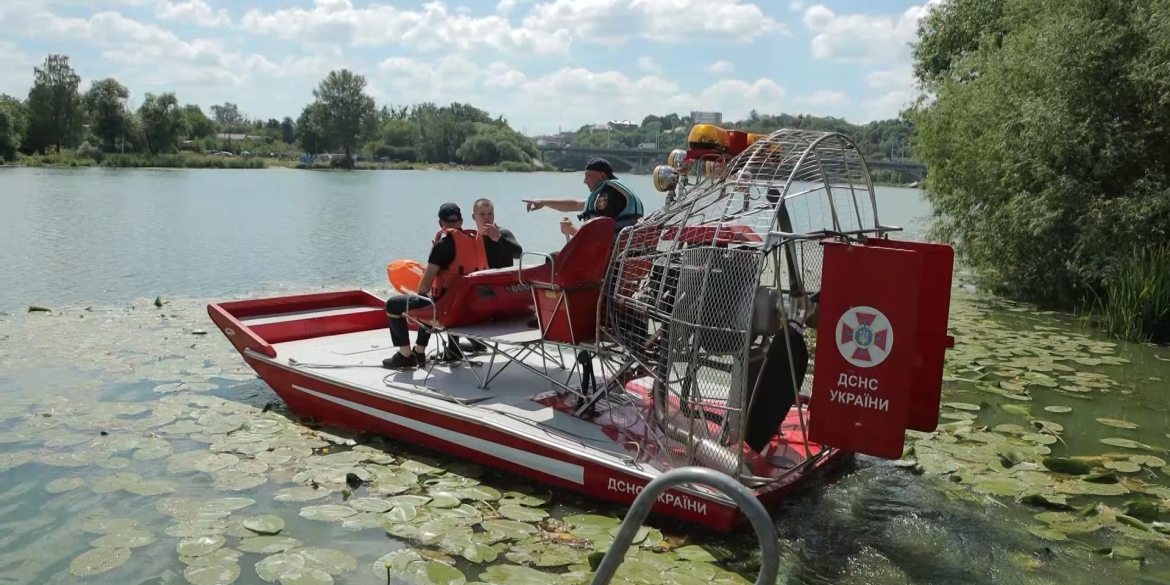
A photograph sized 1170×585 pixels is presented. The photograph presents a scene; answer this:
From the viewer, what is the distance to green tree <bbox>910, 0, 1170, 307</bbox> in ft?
41.8

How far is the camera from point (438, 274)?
24.8 feet

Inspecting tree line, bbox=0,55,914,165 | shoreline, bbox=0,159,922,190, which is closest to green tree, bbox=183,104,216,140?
tree line, bbox=0,55,914,165

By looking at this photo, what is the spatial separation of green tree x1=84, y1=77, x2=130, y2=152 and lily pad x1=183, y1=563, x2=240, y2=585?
7442 cm

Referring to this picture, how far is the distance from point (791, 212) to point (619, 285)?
136cm

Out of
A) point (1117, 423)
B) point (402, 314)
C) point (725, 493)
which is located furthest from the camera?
point (1117, 423)

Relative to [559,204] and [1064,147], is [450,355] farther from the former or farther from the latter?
[1064,147]

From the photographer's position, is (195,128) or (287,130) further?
(287,130)

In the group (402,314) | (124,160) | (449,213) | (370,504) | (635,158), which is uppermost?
(635,158)

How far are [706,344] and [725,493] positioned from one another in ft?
9.87

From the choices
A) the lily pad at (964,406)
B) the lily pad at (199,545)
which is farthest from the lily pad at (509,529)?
the lily pad at (964,406)

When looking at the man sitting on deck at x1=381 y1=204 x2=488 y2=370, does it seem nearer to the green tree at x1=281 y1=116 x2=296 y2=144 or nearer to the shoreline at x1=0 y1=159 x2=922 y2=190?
the shoreline at x1=0 y1=159 x2=922 y2=190

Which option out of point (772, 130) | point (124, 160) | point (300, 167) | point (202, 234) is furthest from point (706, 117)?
point (300, 167)

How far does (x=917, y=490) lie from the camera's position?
646 cm

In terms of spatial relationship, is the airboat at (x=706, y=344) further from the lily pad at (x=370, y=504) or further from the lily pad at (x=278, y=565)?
the lily pad at (x=278, y=565)
